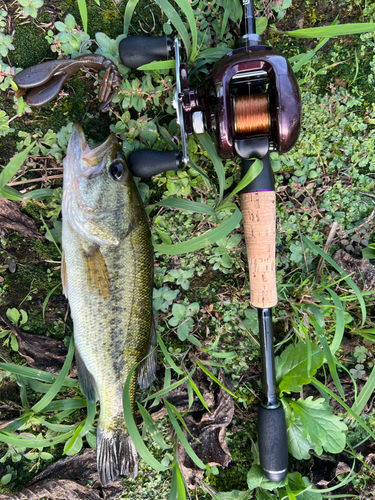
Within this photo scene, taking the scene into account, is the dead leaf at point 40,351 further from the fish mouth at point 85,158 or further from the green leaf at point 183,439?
the fish mouth at point 85,158

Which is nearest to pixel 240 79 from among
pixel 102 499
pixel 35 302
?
pixel 35 302

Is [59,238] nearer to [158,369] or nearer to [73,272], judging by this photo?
Answer: [73,272]

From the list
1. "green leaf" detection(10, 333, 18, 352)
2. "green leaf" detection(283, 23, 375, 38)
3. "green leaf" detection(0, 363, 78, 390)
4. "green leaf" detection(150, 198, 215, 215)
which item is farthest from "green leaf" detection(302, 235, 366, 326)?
"green leaf" detection(10, 333, 18, 352)

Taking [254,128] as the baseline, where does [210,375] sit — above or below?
below

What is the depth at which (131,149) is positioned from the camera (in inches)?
99.0

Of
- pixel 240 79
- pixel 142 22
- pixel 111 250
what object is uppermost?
pixel 142 22

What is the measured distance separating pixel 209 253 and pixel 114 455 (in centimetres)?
169

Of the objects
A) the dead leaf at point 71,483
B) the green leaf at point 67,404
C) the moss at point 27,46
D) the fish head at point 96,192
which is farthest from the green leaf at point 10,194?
the dead leaf at point 71,483

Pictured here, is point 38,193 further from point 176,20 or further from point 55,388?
point 176,20

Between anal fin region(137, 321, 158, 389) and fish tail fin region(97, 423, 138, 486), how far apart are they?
367mm

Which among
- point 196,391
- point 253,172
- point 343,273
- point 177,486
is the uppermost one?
point 253,172

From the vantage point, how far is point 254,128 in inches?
82.0

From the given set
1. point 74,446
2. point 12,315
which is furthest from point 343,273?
point 12,315

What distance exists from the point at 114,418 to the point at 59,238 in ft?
4.60
